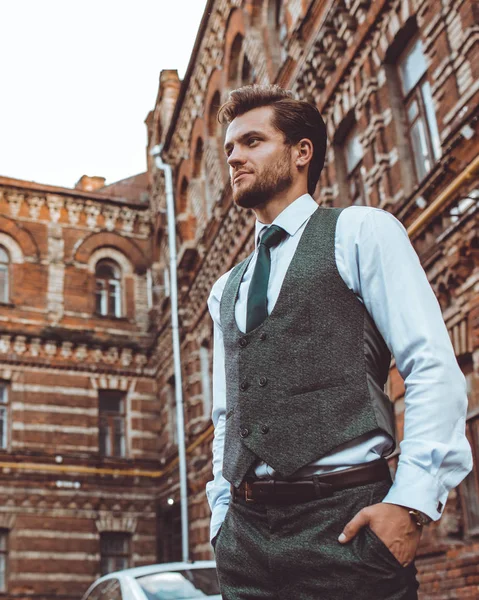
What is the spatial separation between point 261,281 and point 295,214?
0.26 meters

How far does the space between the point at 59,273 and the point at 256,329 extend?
855 inches

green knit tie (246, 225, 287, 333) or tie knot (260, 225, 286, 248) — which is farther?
tie knot (260, 225, 286, 248)

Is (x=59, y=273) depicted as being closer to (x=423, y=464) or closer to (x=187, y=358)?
(x=187, y=358)

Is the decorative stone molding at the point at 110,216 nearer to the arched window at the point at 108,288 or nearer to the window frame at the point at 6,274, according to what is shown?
the arched window at the point at 108,288

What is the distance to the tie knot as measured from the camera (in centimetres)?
264

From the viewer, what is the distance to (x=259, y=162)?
2617mm

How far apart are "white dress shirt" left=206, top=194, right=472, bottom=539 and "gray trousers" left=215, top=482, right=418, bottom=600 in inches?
4.1

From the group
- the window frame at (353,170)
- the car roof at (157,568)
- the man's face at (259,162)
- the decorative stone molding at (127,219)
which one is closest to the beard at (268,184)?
the man's face at (259,162)

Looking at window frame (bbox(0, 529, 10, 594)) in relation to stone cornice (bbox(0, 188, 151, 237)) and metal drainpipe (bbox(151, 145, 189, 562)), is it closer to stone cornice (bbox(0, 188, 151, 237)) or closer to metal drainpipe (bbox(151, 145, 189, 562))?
metal drainpipe (bbox(151, 145, 189, 562))

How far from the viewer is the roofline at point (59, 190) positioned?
23516mm

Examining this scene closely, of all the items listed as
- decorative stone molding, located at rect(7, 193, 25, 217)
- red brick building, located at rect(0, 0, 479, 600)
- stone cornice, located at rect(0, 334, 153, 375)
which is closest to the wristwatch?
red brick building, located at rect(0, 0, 479, 600)

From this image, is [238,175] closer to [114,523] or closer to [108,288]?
[114,523]

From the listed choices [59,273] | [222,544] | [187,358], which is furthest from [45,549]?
[222,544]

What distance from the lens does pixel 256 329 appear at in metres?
2.38
